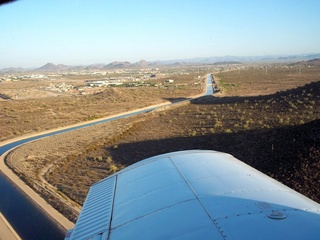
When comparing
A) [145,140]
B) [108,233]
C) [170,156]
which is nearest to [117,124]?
[145,140]

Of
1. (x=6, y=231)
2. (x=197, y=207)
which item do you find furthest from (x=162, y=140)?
(x=197, y=207)

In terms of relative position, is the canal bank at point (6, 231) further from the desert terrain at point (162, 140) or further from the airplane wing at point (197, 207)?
the airplane wing at point (197, 207)

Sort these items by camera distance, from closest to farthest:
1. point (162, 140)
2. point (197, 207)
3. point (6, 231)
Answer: point (197, 207), point (6, 231), point (162, 140)

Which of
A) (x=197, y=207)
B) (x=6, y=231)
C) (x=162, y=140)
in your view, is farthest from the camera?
(x=162, y=140)

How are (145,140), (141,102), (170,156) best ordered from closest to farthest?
1. (170,156)
2. (145,140)
3. (141,102)

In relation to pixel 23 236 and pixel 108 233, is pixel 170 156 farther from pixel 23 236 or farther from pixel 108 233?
pixel 23 236

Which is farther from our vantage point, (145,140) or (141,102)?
(141,102)

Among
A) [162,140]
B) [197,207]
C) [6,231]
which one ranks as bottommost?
[6,231]

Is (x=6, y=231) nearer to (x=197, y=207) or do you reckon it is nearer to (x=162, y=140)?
(x=197, y=207)

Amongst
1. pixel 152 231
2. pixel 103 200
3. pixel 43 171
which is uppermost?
pixel 152 231
